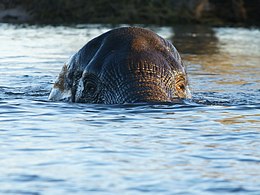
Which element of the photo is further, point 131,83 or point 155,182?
point 131,83

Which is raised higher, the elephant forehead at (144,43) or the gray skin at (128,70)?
the elephant forehead at (144,43)

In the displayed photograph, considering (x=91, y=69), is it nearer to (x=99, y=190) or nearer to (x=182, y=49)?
(x=99, y=190)

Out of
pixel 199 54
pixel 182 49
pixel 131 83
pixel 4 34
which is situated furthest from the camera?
pixel 4 34

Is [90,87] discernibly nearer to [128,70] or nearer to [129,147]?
[128,70]

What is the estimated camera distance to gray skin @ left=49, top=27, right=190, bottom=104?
8977 mm

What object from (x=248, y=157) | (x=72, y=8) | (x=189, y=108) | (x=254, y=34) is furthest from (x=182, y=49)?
(x=72, y=8)

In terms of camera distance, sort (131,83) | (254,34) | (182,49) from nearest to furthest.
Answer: (131,83) < (182,49) < (254,34)

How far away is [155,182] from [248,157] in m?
1.18

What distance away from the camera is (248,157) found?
265 inches

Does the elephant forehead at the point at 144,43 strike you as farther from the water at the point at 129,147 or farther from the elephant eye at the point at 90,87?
the water at the point at 129,147

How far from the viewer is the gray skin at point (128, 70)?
29.5 ft

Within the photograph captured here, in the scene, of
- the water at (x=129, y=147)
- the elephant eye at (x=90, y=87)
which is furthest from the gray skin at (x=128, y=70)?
the water at (x=129, y=147)

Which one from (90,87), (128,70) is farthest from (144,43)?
(90,87)

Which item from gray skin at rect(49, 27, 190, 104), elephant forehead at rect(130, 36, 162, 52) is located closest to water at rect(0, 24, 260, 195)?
gray skin at rect(49, 27, 190, 104)
